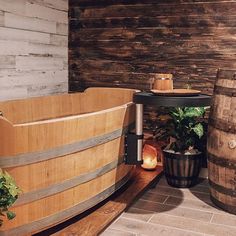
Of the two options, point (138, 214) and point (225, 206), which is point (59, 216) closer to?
point (138, 214)

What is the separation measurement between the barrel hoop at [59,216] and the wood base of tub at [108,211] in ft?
0.25

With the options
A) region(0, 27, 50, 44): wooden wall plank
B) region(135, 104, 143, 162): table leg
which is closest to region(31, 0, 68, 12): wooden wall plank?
region(0, 27, 50, 44): wooden wall plank

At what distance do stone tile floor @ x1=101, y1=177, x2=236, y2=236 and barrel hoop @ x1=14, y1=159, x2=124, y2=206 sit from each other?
430mm

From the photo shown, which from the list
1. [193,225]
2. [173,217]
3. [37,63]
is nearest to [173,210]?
[173,217]

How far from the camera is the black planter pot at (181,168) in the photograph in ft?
11.9

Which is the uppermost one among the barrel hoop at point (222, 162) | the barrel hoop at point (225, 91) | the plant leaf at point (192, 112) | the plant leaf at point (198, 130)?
the barrel hoop at point (225, 91)

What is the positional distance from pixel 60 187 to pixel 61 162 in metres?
0.18

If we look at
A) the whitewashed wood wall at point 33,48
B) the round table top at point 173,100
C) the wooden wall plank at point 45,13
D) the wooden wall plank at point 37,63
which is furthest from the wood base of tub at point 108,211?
the wooden wall plank at point 45,13

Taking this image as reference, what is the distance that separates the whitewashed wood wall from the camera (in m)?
3.55

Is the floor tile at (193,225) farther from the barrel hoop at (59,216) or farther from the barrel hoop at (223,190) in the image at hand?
the barrel hoop at (59,216)

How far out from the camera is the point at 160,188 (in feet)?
12.2

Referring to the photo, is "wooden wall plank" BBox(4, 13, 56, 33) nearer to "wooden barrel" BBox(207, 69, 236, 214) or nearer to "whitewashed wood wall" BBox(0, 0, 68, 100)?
"whitewashed wood wall" BBox(0, 0, 68, 100)

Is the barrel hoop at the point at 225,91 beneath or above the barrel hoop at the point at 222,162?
above

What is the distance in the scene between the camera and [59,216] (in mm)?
2582
